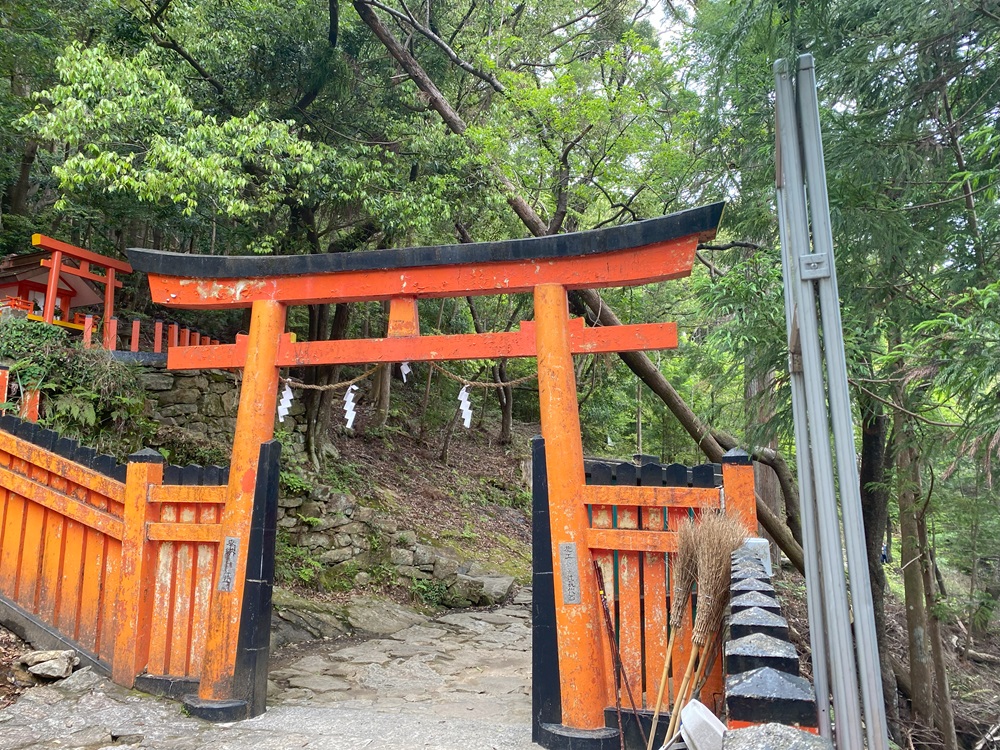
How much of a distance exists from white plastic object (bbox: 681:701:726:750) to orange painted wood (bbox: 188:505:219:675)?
3.90 metres

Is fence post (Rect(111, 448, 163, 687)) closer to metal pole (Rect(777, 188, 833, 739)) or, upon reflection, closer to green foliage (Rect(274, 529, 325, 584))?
green foliage (Rect(274, 529, 325, 584))

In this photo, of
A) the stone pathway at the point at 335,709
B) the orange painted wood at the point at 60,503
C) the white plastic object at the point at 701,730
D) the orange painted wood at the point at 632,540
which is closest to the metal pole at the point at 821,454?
the white plastic object at the point at 701,730

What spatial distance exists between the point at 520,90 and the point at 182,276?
532cm

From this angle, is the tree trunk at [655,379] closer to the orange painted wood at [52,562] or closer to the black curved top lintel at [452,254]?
the black curved top lintel at [452,254]

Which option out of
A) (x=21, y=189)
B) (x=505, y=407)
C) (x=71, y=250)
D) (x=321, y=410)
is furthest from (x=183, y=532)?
(x=21, y=189)

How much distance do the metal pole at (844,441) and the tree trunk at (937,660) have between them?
7229mm

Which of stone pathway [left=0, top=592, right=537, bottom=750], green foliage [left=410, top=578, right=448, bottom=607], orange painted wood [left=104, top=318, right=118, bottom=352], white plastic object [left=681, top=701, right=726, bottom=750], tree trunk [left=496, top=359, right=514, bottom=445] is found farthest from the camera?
tree trunk [left=496, top=359, right=514, bottom=445]

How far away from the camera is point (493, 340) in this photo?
4.82 meters

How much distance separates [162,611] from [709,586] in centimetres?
403

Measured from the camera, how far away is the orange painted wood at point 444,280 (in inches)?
184

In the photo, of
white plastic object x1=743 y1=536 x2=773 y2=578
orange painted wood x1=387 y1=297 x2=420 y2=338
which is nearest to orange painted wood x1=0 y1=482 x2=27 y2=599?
orange painted wood x1=387 y1=297 x2=420 y2=338

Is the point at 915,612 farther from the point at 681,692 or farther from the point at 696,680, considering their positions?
the point at 681,692

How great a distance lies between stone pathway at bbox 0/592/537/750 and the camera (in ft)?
13.6

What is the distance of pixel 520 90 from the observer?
8.65 m
